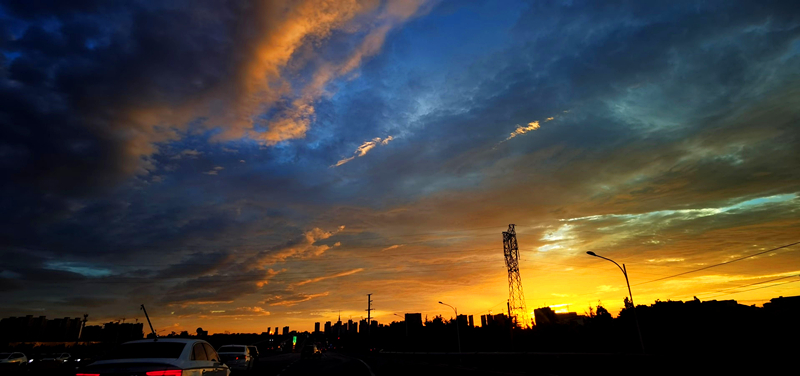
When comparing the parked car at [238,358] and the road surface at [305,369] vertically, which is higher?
the parked car at [238,358]

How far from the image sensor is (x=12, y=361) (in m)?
35.9

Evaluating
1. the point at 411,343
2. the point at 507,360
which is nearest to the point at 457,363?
the point at 507,360

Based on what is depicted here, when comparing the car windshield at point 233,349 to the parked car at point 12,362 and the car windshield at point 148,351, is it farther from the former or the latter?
the parked car at point 12,362

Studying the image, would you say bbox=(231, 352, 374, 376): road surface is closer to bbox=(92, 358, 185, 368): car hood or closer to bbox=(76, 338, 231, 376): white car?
bbox=(76, 338, 231, 376): white car

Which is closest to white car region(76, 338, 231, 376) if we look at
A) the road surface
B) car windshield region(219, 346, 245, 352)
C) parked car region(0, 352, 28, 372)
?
the road surface

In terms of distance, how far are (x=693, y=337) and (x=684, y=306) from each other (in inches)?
493

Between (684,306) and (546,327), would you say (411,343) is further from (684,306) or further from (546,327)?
(684,306)

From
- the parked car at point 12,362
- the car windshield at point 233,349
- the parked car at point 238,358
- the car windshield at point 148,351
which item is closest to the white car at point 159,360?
the car windshield at point 148,351

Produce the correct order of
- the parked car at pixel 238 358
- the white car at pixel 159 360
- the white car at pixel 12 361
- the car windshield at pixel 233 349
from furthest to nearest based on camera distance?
the white car at pixel 12 361, the car windshield at pixel 233 349, the parked car at pixel 238 358, the white car at pixel 159 360

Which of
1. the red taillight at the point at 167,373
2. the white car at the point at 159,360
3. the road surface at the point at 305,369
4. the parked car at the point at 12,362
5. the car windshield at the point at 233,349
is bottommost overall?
the road surface at the point at 305,369

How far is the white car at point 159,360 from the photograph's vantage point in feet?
25.5

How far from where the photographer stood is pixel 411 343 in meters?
126

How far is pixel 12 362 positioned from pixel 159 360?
1651 inches

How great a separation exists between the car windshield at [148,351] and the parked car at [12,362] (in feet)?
122
